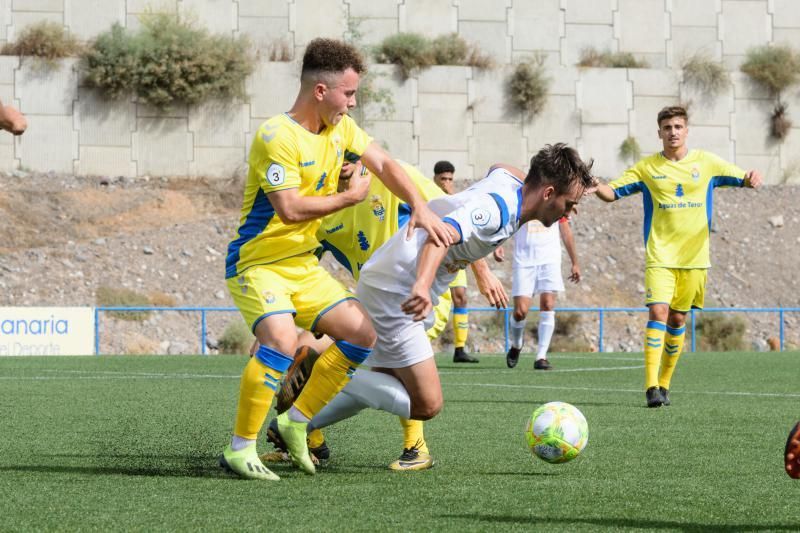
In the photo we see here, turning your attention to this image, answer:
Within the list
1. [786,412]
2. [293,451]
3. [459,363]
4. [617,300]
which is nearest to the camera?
[293,451]

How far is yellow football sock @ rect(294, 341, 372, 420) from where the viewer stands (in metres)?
5.93

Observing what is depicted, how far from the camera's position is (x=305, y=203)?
18.3 feet

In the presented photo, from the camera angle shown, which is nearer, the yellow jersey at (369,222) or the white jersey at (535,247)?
the yellow jersey at (369,222)

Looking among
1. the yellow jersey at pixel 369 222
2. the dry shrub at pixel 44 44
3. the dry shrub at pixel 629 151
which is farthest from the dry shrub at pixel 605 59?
the yellow jersey at pixel 369 222

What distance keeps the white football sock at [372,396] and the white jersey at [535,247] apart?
383 inches

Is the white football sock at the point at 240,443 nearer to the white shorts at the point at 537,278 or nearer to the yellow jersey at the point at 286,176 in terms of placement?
the yellow jersey at the point at 286,176

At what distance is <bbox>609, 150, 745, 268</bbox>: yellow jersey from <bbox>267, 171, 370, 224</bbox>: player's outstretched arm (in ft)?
15.7

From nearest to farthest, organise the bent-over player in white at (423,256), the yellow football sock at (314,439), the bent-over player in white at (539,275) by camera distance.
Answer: the bent-over player in white at (423,256) → the yellow football sock at (314,439) → the bent-over player in white at (539,275)

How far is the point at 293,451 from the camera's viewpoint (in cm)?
582

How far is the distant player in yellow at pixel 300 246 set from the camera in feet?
18.4

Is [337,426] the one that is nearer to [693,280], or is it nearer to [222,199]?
[693,280]

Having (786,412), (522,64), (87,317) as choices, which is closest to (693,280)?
(786,412)

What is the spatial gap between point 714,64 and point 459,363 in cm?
1800

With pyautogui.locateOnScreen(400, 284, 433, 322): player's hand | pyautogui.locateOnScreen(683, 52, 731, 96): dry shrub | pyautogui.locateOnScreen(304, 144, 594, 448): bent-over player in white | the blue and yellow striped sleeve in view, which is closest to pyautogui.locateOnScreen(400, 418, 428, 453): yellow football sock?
pyautogui.locateOnScreen(304, 144, 594, 448): bent-over player in white
